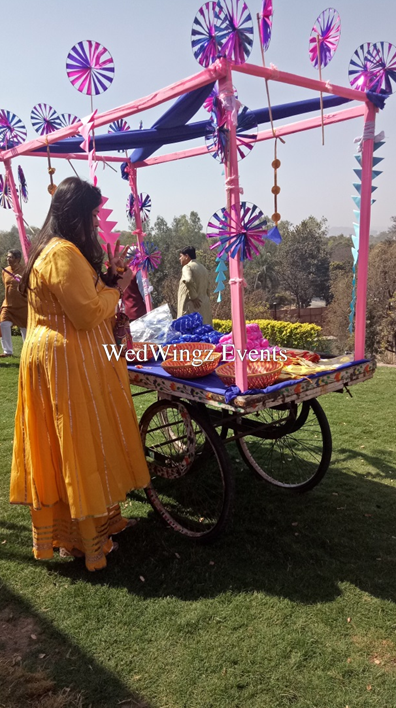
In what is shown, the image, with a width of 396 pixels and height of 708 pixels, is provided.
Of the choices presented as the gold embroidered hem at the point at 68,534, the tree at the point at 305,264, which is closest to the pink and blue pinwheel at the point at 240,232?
the gold embroidered hem at the point at 68,534

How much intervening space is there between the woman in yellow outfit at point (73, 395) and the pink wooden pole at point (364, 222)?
1359 millimetres

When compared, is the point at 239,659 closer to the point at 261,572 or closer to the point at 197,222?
the point at 261,572

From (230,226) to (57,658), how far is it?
1.96 metres

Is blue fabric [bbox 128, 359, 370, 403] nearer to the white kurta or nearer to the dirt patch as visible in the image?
the dirt patch

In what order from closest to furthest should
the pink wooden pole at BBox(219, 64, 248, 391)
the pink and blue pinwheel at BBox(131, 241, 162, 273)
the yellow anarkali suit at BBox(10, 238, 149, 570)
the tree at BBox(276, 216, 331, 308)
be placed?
the pink wooden pole at BBox(219, 64, 248, 391)
the yellow anarkali suit at BBox(10, 238, 149, 570)
the pink and blue pinwheel at BBox(131, 241, 162, 273)
the tree at BBox(276, 216, 331, 308)

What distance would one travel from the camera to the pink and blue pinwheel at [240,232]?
2.15 meters

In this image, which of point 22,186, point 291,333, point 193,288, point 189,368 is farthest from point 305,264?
point 189,368

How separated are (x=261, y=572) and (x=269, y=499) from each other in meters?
0.77

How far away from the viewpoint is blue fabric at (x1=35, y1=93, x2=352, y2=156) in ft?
9.12

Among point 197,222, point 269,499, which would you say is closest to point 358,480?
point 269,499

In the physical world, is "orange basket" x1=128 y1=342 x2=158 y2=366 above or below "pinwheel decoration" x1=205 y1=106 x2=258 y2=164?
below

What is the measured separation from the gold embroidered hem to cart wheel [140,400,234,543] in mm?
409

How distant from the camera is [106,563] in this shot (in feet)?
8.22

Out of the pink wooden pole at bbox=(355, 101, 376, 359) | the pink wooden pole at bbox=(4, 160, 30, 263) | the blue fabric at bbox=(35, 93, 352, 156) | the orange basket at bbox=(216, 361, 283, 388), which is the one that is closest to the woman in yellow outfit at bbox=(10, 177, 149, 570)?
the orange basket at bbox=(216, 361, 283, 388)
